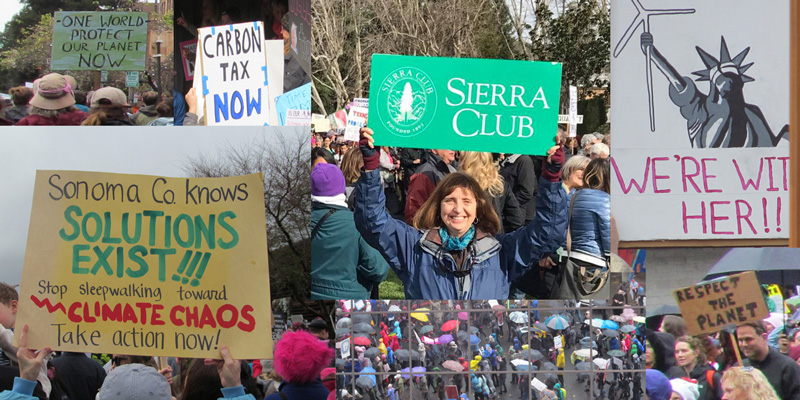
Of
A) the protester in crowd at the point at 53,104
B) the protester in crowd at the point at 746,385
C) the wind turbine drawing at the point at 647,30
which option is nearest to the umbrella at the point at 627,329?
the protester in crowd at the point at 746,385

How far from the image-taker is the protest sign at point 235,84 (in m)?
6.12

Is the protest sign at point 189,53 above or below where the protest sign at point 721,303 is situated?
above

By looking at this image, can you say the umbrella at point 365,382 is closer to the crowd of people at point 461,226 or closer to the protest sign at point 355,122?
the crowd of people at point 461,226

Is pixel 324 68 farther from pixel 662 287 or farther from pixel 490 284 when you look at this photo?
pixel 662 287

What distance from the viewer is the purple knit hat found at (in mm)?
6039

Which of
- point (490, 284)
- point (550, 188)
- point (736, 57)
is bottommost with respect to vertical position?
point (490, 284)

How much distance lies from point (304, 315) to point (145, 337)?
3.62 feet

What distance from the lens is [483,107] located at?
19.7ft

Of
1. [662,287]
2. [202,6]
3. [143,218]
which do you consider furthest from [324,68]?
[662,287]

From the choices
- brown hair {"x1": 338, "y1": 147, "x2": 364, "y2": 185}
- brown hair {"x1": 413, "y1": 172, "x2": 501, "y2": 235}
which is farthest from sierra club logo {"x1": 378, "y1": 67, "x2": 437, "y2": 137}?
brown hair {"x1": 413, "y1": 172, "x2": 501, "y2": 235}

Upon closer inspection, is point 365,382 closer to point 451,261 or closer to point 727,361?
point 451,261

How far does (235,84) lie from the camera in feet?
20.1

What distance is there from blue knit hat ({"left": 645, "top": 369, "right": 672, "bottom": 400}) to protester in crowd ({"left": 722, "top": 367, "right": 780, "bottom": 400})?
1.13ft

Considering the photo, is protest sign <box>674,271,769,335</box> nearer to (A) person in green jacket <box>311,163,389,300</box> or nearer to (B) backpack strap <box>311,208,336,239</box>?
(A) person in green jacket <box>311,163,389,300</box>
